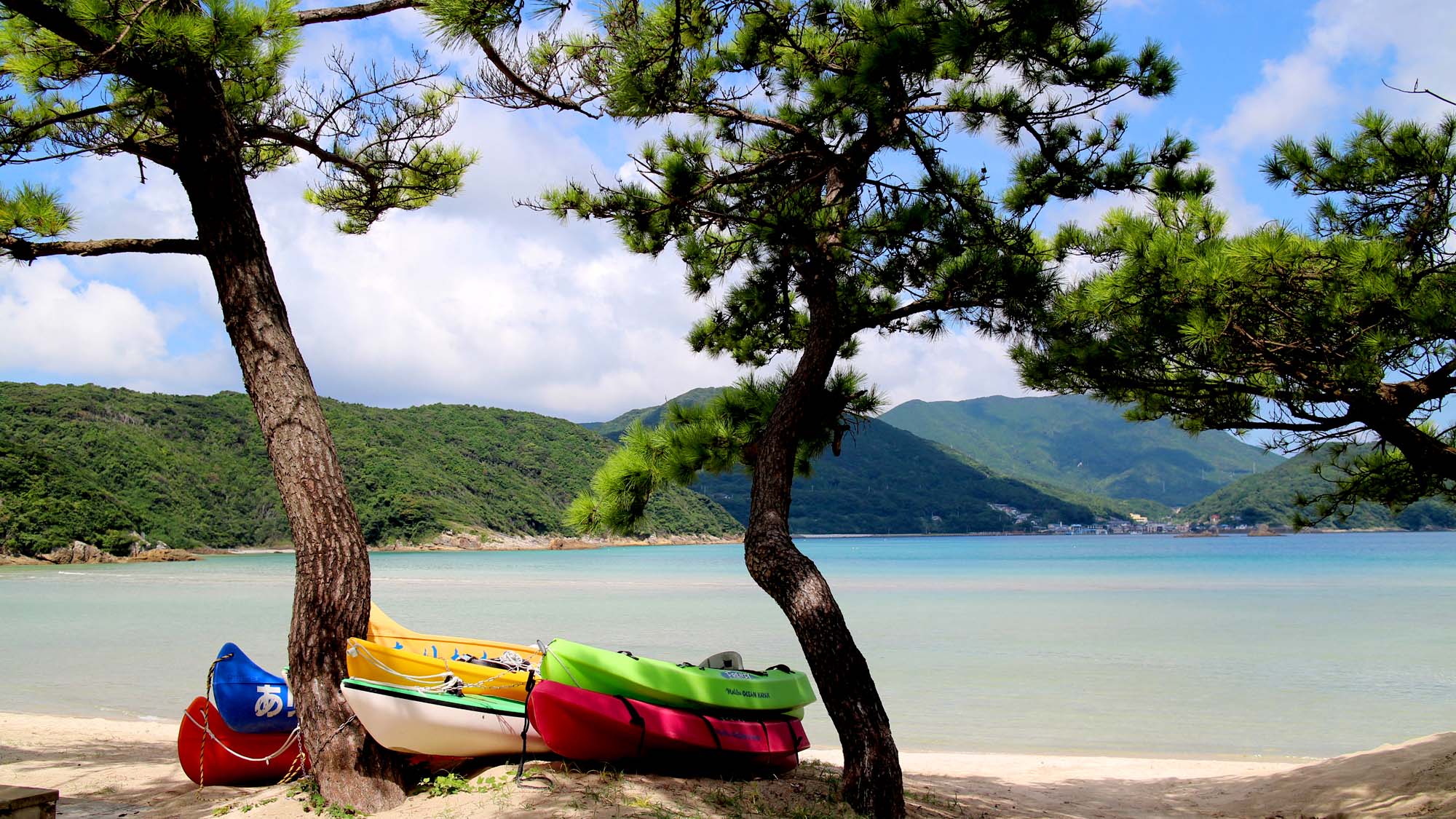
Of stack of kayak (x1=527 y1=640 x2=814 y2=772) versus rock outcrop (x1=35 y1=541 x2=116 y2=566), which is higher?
stack of kayak (x1=527 y1=640 x2=814 y2=772)

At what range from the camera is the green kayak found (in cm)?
407

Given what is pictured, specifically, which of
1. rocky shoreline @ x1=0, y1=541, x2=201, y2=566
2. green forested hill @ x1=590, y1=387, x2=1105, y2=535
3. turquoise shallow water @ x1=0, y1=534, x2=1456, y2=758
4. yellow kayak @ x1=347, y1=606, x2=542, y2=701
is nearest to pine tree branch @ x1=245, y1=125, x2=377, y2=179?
yellow kayak @ x1=347, y1=606, x2=542, y2=701

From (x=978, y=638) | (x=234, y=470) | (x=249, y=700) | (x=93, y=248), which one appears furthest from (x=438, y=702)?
(x=234, y=470)

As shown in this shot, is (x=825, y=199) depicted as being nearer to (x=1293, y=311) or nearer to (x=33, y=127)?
(x=1293, y=311)

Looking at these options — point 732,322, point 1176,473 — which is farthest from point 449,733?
point 1176,473

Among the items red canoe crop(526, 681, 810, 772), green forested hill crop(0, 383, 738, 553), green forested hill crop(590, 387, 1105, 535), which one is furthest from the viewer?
green forested hill crop(590, 387, 1105, 535)

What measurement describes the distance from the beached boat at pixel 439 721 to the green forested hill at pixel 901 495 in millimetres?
76541

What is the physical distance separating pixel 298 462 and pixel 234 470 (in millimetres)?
53926

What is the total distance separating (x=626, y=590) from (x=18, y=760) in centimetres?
2131

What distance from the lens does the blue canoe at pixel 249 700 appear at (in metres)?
4.53

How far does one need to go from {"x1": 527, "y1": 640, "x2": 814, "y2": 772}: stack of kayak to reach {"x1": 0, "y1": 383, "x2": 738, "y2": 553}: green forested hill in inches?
1610

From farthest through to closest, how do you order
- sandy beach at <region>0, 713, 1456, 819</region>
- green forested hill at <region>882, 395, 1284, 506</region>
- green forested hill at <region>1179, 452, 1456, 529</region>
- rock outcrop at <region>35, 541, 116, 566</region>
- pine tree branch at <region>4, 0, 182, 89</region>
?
1. green forested hill at <region>882, 395, 1284, 506</region>
2. green forested hill at <region>1179, 452, 1456, 529</region>
3. rock outcrop at <region>35, 541, 116, 566</region>
4. sandy beach at <region>0, 713, 1456, 819</region>
5. pine tree branch at <region>4, 0, 182, 89</region>

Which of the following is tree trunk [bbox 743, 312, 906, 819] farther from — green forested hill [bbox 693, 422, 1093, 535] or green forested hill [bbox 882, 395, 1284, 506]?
green forested hill [bbox 882, 395, 1284, 506]

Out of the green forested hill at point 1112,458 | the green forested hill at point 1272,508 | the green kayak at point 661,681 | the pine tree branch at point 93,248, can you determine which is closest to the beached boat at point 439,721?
the green kayak at point 661,681
